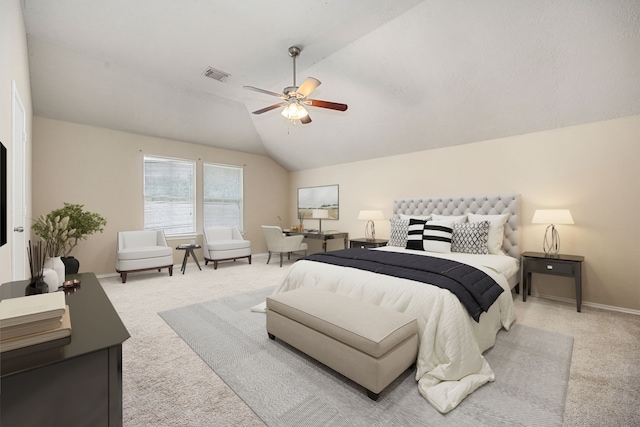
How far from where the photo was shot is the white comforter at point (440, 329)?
186 cm

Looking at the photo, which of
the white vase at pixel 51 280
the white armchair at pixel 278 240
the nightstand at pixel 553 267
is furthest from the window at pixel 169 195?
the nightstand at pixel 553 267

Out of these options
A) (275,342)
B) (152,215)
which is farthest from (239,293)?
(152,215)

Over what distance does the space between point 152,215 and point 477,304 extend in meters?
5.72

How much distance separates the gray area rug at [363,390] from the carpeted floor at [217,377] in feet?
0.29

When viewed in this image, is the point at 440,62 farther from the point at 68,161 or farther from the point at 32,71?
the point at 68,161

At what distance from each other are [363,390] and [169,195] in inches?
214

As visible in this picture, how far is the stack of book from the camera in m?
0.91

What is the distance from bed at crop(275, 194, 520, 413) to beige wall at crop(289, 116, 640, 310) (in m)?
0.38

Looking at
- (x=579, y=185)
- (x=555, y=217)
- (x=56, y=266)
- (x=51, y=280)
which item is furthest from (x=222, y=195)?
(x=579, y=185)

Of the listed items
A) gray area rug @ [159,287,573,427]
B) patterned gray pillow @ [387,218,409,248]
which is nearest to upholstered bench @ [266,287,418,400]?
gray area rug @ [159,287,573,427]

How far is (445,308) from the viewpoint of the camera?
6.73 ft

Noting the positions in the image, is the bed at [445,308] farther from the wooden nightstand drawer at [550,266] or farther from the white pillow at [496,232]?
the wooden nightstand drawer at [550,266]

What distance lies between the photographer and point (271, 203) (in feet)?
24.5

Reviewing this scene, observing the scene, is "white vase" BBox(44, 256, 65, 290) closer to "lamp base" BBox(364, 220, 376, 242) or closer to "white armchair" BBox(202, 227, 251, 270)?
"white armchair" BBox(202, 227, 251, 270)
